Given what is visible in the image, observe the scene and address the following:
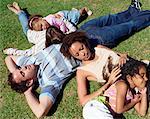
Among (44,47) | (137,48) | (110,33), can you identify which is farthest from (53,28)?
(137,48)

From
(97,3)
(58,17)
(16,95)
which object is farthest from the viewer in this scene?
(97,3)

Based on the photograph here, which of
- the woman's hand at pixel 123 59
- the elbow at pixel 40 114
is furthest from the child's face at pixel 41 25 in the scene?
the elbow at pixel 40 114

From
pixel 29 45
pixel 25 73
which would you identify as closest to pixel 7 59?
pixel 29 45

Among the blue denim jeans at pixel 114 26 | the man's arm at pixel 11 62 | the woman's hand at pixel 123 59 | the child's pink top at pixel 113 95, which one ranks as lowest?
the child's pink top at pixel 113 95

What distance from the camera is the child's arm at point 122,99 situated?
5.21 metres

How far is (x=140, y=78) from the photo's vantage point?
206 inches

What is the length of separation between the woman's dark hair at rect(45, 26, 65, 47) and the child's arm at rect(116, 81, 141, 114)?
52.0 inches

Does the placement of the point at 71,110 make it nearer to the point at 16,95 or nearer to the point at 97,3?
the point at 16,95

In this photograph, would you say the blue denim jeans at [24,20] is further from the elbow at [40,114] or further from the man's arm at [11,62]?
the elbow at [40,114]

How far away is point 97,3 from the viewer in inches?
287

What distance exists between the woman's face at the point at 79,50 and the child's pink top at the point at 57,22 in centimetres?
106

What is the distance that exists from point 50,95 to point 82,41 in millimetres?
817

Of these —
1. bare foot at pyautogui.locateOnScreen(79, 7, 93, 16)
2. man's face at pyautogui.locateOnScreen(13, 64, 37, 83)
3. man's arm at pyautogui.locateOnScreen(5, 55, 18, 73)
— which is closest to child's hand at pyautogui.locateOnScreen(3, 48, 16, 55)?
man's arm at pyautogui.locateOnScreen(5, 55, 18, 73)

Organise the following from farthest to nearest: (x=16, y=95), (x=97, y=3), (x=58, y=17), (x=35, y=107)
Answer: (x=97, y=3) → (x=58, y=17) → (x=16, y=95) → (x=35, y=107)
